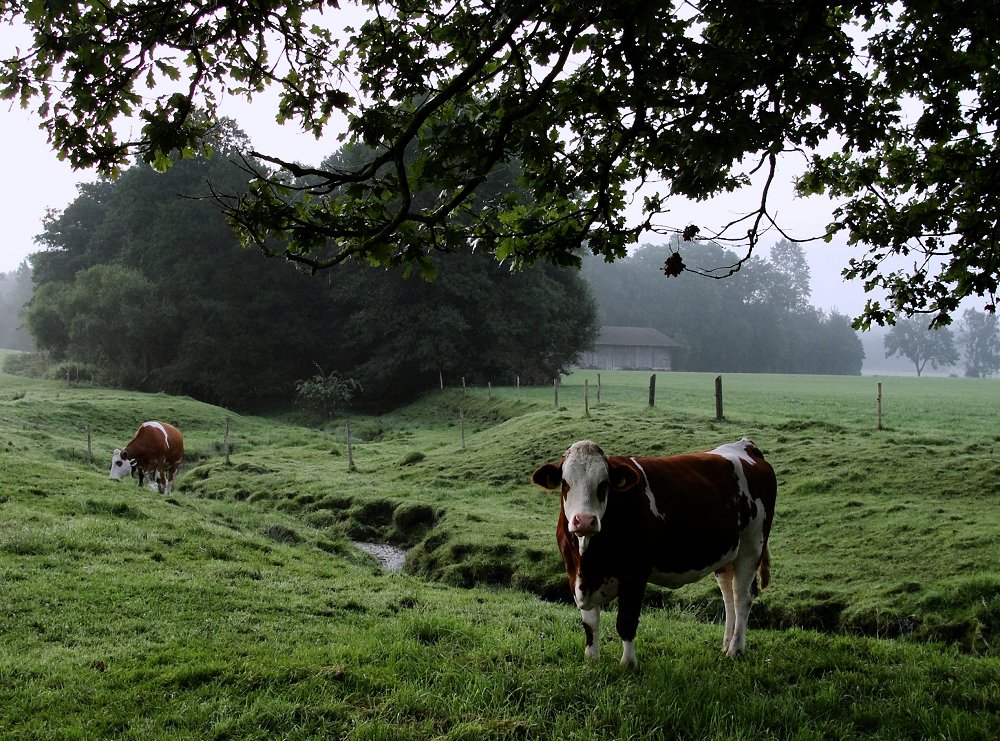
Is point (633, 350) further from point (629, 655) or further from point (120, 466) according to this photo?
point (629, 655)

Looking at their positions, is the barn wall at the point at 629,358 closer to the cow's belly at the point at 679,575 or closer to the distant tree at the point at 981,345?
the distant tree at the point at 981,345

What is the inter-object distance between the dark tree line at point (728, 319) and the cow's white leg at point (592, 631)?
88.9m

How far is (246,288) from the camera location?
154 ft

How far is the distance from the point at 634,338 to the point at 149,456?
79.3m

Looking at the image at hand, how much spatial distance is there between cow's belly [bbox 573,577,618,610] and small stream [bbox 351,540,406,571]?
745 cm

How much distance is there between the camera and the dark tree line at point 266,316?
44.0 metres

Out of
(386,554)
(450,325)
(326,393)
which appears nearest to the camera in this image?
(386,554)

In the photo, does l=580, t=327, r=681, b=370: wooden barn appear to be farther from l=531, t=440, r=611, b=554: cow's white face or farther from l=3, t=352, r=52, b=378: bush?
l=531, t=440, r=611, b=554: cow's white face

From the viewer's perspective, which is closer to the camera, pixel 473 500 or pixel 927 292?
pixel 927 292

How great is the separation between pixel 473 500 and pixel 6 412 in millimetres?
22041

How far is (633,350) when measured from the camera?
93.7 meters

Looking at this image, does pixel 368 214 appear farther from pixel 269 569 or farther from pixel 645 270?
pixel 645 270

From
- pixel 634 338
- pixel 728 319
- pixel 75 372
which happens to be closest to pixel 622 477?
pixel 75 372

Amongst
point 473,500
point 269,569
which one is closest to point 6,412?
point 473,500
